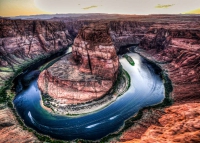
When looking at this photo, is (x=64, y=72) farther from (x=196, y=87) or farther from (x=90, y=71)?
(x=196, y=87)

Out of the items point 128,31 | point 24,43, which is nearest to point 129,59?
point 128,31

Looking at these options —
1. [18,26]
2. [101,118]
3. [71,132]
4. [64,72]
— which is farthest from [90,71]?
[18,26]

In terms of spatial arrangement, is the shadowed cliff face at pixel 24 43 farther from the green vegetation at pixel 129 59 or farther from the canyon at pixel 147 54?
the green vegetation at pixel 129 59

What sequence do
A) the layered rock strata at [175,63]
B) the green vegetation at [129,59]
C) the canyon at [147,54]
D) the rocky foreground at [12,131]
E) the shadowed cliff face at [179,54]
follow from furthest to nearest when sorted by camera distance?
the green vegetation at [129,59], the shadowed cliff face at [179,54], the layered rock strata at [175,63], the rocky foreground at [12,131], the canyon at [147,54]

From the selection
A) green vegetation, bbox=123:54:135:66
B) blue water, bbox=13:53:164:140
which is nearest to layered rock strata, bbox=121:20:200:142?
blue water, bbox=13:53:164:140

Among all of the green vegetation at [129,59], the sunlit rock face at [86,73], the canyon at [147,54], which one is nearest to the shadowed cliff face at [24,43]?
the canyon at [147,54]

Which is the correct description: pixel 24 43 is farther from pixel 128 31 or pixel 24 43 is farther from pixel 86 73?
pixel 128 31
